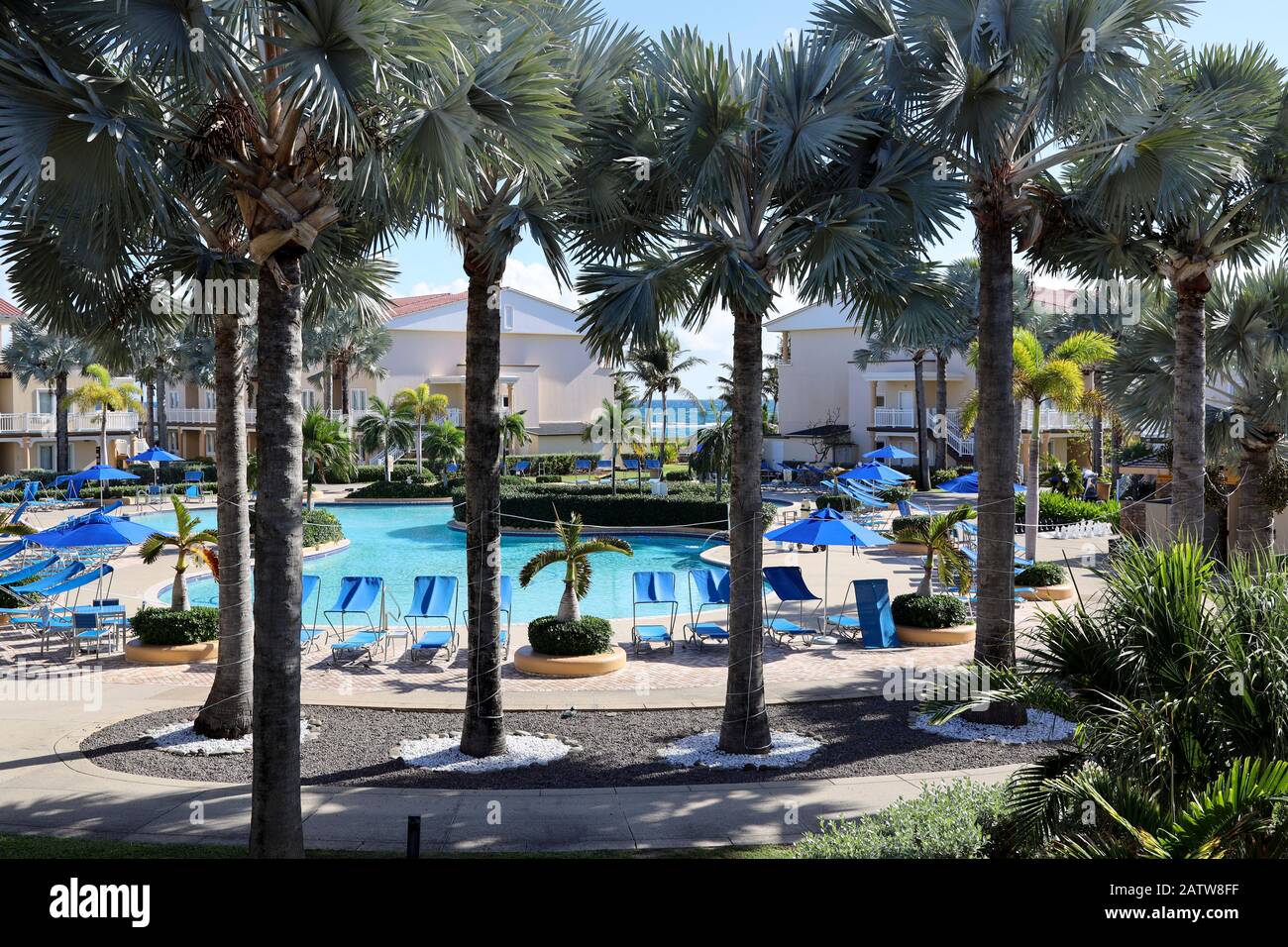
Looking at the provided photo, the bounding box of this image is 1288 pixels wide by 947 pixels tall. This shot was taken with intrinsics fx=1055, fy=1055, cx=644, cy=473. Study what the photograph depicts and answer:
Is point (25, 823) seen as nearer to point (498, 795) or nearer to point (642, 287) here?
point (498, 795)

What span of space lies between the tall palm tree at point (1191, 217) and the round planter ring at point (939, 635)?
11.4 feet

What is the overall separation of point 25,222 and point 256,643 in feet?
15.8

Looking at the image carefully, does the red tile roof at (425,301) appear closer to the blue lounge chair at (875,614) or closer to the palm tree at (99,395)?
the palm tree at (99,395)

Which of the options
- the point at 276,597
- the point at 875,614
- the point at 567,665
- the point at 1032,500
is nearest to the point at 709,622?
the point at 875,614

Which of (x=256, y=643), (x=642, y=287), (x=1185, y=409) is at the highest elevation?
(x=642, y=287)

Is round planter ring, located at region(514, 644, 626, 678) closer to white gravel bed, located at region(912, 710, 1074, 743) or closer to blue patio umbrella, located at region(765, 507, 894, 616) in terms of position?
blue patio umbrella, located at region(765, 507, 894, 616)

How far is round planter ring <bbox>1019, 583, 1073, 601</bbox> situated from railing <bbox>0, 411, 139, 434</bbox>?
146 feet

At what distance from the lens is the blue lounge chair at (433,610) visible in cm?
1518

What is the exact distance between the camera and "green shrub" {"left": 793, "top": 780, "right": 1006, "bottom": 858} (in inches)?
233

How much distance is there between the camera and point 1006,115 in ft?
33.4

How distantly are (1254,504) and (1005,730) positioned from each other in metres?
8.98
